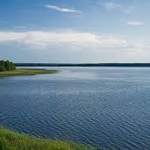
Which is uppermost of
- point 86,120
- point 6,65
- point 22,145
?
point 6,65

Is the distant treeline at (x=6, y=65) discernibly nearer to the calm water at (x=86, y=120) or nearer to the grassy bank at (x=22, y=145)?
the calm water at (x=86, y=120)

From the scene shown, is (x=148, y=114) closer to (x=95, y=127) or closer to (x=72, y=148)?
(x=95, y=127)

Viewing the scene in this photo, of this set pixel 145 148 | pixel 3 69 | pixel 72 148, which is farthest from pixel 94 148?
pixel 3 69

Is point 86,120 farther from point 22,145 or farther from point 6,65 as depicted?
point 6,65

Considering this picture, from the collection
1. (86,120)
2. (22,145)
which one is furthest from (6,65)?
(22,145)

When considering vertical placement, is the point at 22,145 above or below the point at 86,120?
above

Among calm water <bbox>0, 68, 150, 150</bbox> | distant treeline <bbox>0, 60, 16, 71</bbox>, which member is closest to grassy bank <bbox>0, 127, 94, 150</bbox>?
calm water <bbox>0, 68, 150, 150</bbox>

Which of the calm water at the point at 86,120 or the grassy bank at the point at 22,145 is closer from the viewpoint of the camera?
the grassy bank at the point at 22,145

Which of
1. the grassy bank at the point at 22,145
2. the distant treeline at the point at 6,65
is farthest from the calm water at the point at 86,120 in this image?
the distant treeline at the point at 6,65

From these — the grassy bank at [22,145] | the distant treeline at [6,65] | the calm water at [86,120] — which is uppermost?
the distant treeline at [6,65]

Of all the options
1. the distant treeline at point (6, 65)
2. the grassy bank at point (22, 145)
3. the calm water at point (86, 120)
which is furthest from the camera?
the distant treeline at point (6, 65)

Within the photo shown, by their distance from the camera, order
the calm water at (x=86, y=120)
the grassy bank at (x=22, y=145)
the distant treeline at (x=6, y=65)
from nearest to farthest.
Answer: the grassy bank at (x=22, y=145), the calm water at (x=86, y=120), the distant treeline at (x=6, y=65)

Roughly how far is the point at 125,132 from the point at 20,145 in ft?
37.5

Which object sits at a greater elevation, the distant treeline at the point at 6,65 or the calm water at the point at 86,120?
the distant treeline at the point at 6,65
